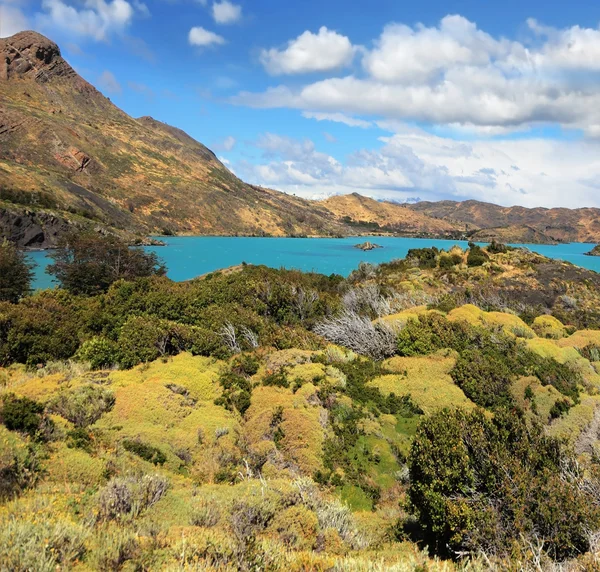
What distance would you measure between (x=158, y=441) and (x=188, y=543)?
4.42 metres

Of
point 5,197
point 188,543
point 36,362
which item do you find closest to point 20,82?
point 5,197

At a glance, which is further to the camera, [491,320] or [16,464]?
[491,320]

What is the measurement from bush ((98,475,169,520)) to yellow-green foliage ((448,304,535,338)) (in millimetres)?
14495

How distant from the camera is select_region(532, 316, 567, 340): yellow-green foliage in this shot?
20125mm

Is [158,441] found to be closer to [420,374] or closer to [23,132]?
[420,374]

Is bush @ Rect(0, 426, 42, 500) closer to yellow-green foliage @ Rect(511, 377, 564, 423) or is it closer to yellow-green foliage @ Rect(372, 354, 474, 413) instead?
yellow-green foliage @ Rect(372, 354, 474, 413)

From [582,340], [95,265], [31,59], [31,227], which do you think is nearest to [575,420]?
[582,340]

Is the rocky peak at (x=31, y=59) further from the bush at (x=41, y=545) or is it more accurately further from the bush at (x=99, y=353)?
the bush at (x=41, y=545)

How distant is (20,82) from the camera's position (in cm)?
14275

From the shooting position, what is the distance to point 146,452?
859cm

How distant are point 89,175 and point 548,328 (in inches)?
4934

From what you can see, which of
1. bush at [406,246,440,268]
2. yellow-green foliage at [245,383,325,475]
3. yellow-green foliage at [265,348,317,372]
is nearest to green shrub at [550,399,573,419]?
yellow-green foliage at [245,383,325,475]

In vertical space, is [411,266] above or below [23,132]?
below

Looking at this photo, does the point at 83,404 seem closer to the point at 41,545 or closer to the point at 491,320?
the point at 41,545
